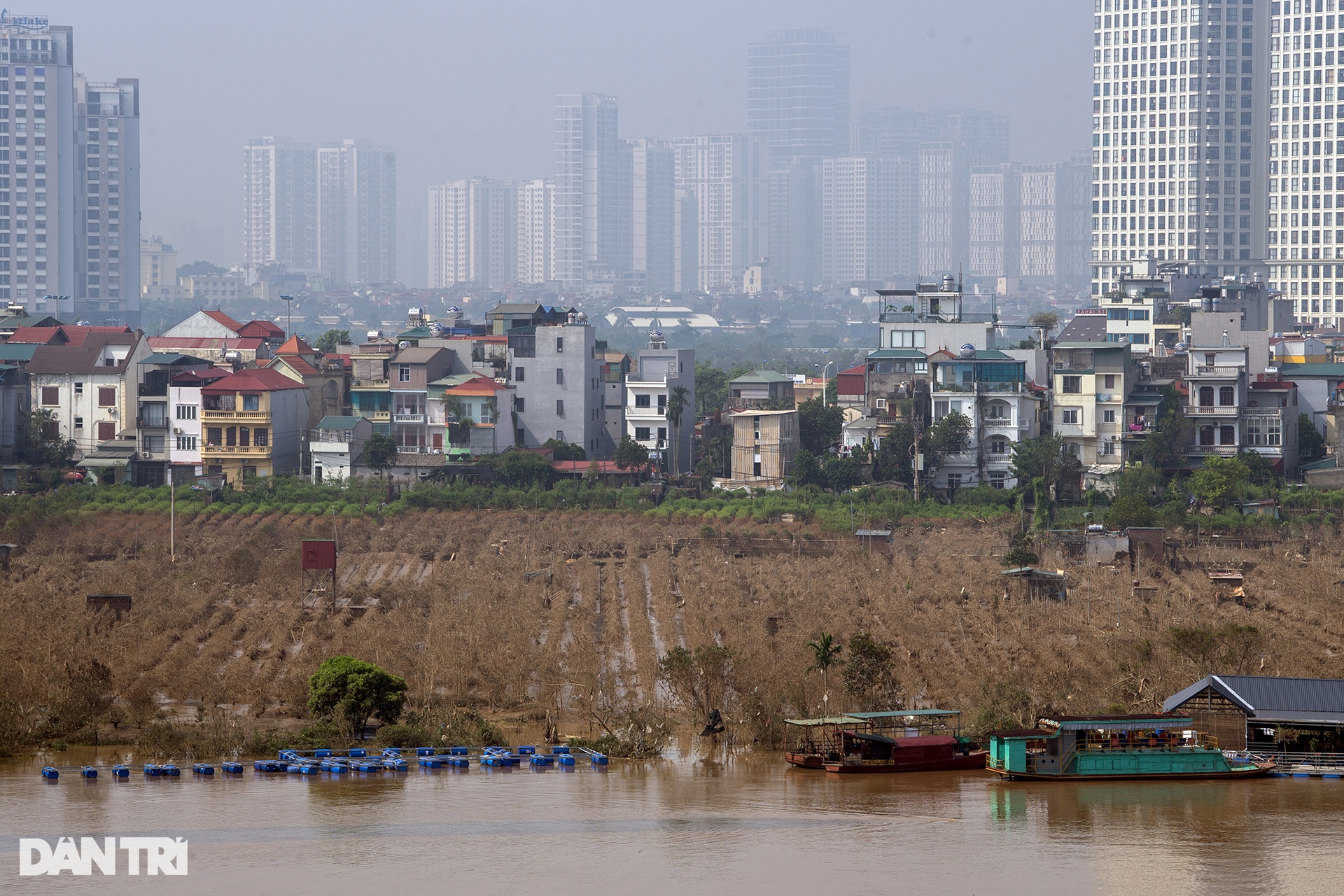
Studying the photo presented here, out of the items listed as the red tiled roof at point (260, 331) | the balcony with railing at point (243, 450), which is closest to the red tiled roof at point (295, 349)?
the red tiled roof at point (260, 331)

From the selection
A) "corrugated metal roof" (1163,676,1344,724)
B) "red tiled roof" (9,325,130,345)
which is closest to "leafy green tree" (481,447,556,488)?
"red tiled roof" (9,325,130,345)

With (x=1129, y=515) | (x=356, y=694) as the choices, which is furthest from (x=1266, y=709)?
(x=1129, y=515)

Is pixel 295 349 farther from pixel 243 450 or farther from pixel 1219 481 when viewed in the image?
pixel 1219 481

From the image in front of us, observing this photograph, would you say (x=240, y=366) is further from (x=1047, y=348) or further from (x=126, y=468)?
(x=1047, y=348)

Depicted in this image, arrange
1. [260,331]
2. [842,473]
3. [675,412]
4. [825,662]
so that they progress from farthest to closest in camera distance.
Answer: [260,331] < [675,412] < [842,473] < [825,662]

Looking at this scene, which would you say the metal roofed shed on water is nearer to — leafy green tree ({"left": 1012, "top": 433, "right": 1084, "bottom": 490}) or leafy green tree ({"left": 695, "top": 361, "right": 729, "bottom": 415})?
leafy green tree ({"left": 1012, "top": 433, "right": 1084, "bottom": 490})
